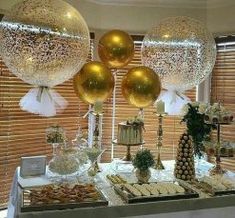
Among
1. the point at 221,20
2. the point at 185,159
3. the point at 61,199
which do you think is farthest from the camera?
the point at 221,20

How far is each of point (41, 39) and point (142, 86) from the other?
2.83 ft

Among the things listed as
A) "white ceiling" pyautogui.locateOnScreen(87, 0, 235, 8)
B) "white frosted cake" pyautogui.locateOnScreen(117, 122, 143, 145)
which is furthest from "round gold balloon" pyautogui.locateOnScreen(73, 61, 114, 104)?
"white ceiling" pyautogui.locateOnScreen(87, 0, 235, 8)

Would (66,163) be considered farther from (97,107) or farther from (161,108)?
(161,108)

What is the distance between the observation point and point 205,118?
2465 mm

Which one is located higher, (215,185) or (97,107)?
(97,107)

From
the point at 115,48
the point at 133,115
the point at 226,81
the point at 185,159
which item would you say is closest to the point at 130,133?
the point at 185,159

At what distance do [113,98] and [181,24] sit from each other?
1414mm

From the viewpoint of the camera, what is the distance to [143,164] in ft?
7.43

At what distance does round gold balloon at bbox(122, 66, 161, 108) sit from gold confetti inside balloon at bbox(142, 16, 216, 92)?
105 millimetres

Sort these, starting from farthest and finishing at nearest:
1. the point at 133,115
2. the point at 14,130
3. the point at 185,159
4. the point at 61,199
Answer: the point at 133,115 < the point at 14,130 < the point at 185,159 < the point at 61,199

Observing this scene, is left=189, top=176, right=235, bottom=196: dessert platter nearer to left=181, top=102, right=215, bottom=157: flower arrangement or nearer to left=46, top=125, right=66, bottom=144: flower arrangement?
left=181, top=102, right=215, bottom=157: flower arrangement

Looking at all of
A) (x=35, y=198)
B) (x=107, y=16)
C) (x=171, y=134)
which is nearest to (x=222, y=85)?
(x=171, y=134)

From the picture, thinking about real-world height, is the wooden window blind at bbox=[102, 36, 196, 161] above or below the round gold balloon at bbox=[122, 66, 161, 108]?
below

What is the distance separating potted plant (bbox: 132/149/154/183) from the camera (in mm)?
2262
